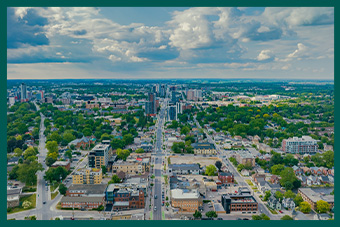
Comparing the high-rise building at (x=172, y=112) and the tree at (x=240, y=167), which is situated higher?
the high-rise building at (x=172, y=112)

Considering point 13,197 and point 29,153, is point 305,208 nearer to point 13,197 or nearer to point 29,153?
point 13,197

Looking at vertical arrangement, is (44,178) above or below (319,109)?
below

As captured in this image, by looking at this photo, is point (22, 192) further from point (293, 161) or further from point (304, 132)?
point (304, 132)

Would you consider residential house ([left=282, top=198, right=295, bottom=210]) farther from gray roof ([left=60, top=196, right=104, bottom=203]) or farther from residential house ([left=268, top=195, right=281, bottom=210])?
gray roof ([left=60, top=196, right=104, bottom=203])

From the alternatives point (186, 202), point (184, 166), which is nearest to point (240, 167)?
point (184, 166)

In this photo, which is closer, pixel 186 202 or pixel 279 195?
pixel 186 202

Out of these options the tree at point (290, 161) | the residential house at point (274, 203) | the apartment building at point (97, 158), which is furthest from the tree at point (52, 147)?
the tree at point (290, 161)

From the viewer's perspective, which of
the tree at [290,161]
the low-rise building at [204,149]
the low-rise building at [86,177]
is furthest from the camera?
the low-rise building at [204,149]

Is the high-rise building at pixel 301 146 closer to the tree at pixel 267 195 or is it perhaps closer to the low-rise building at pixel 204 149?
the low-rise building at pixel 204 149

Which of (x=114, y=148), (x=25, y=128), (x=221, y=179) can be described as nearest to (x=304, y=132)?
(x=221, y=179)
